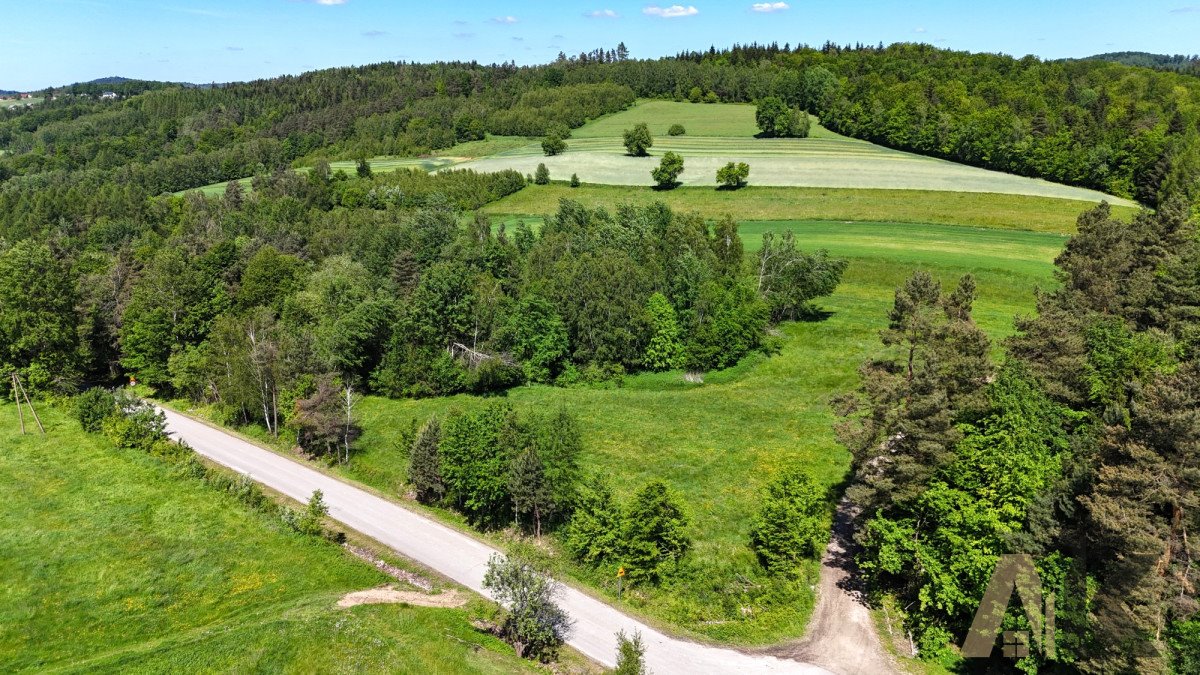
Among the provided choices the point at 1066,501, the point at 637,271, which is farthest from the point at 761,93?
the point at 1066,501

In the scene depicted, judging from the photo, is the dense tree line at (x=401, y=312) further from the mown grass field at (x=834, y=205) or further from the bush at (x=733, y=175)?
the bush at (x=733, y=175)

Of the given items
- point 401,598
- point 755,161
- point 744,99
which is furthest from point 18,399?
point 744,99

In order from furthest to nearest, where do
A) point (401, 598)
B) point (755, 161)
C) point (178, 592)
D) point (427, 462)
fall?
point (755, 161)
point (427, 462)
point (178, 592)
point (401, 598)

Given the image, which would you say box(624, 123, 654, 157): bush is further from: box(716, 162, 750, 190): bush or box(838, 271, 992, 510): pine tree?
box(838, 271, 992, 510): pine tree

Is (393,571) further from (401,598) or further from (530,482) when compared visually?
(530,482)

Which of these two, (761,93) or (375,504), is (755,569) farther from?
(761,93)

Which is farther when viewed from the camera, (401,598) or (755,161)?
(755,161)

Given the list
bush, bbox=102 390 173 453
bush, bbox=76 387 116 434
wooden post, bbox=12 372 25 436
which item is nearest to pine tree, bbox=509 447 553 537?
bush, bbox=102 390 173 453

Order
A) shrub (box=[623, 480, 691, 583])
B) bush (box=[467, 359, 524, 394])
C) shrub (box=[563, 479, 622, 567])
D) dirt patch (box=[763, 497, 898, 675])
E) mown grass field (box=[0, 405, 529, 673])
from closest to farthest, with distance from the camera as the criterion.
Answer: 1. mown grass field (box=[0, 405, 529, 673])
2. dirt patch (box=[763, 497, 898, 675])
3. shrub (box=[623, 480, 691, 583])
4. shrub (box=[563, 479, 622, 567])
5. bush (box=[467, 359, 524, 394])
